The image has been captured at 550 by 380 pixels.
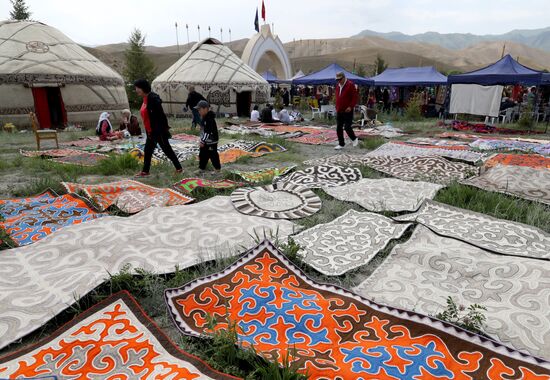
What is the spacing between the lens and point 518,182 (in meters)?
3.69

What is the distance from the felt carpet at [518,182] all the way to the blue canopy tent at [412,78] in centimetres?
1108

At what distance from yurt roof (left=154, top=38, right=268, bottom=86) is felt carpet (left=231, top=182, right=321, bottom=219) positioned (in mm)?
10759

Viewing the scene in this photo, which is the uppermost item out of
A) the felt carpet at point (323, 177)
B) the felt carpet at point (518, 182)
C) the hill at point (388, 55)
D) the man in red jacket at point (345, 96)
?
the hill at point (388, 55)

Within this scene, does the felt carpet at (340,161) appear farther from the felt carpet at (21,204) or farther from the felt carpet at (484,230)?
the felt carpet at (21,204)

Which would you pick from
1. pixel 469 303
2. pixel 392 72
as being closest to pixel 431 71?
pixel 392 72

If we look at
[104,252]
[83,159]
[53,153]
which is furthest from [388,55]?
[104,252]

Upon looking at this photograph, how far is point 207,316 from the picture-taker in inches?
67.7

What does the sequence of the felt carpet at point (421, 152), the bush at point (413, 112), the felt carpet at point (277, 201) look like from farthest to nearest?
1. the bush at point (413, 112)
2. the felt carpet at point (421, 152)
3. the felt carpet at point (277, 201)

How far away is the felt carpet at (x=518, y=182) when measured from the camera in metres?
3.48

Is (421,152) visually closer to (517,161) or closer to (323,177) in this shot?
(517,161)

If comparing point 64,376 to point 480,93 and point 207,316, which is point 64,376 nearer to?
point 207,316

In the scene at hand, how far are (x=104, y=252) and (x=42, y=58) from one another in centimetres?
1096

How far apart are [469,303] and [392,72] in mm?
15034

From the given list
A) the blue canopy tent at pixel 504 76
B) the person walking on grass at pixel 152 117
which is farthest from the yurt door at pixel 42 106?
the blue canopy tent at pixel 504 76
